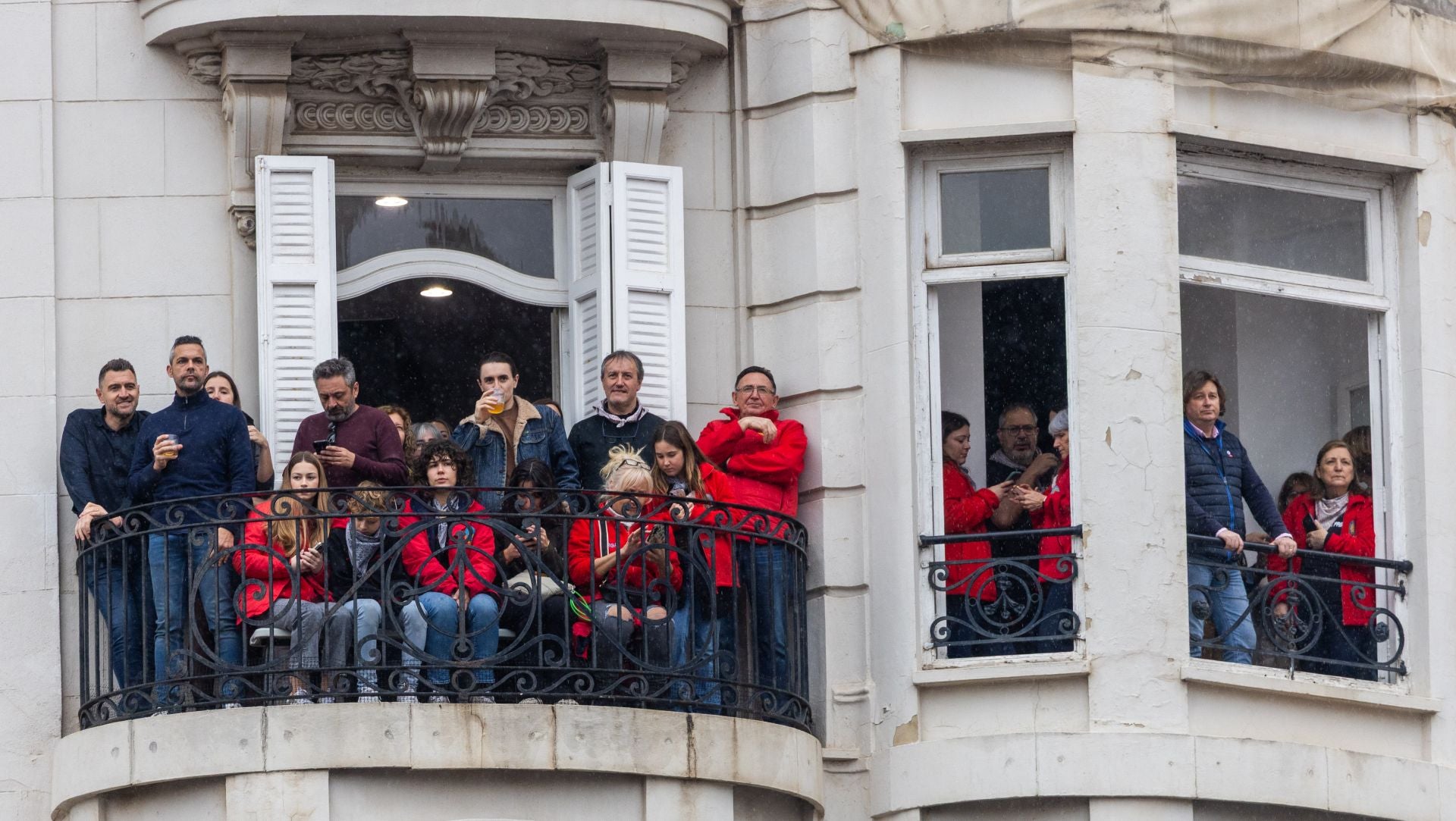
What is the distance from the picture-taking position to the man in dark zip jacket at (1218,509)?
15.4 meters

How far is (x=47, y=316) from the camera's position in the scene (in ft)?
51.0

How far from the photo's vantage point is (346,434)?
15.1 m

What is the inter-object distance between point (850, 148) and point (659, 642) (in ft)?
9.44

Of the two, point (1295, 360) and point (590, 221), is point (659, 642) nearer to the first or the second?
point (590, 221)

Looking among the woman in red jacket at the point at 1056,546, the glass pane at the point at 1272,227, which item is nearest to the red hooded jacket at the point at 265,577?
the woman in red jacket at the point at 1056,546

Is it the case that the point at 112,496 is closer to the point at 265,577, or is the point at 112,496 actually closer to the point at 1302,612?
the point at 265,577

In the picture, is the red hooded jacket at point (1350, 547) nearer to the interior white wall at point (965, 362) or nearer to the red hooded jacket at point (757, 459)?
the interior white wall at point (965, 362)

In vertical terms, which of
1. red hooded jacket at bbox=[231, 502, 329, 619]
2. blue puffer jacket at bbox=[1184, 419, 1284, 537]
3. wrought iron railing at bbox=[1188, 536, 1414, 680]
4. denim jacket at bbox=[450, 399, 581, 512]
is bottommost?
wrought iron railing at bbox=[1188, 536, 1414, 680]

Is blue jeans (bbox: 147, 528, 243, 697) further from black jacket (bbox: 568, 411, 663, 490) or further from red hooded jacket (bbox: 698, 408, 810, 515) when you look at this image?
red hooded jacket (bbox: 698, 408, 810, 515)

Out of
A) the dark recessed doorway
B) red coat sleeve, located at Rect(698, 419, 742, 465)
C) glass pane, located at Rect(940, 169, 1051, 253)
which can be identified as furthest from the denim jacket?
glass pane, located at Rect(940, 169, 1051, 253)

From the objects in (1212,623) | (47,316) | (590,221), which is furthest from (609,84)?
(1212,623)

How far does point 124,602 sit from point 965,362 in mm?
4192

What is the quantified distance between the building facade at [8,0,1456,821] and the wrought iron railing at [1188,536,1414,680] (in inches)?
3.5

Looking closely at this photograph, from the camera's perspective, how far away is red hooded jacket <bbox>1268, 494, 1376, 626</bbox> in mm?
15719
